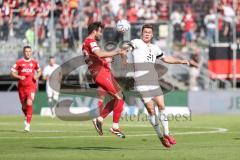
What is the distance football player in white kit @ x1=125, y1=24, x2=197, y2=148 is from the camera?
624 inches

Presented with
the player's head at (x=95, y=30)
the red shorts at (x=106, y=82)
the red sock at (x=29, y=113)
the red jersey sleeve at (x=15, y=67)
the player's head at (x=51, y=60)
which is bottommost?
the player's head at (x=51, y=60)

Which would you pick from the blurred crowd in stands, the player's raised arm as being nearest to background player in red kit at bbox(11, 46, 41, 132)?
the player's raised arm

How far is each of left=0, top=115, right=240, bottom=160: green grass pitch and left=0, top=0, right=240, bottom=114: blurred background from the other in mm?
11481

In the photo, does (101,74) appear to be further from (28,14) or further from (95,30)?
(28,14)

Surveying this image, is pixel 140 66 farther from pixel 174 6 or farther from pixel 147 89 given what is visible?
pixel 174 6

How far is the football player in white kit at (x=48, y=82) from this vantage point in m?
33.1

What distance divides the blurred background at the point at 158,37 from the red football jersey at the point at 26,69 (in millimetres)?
9520

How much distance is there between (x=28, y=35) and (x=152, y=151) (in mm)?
19152

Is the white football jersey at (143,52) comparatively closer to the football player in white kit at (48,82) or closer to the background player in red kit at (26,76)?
the background player in red kit at (26,76)

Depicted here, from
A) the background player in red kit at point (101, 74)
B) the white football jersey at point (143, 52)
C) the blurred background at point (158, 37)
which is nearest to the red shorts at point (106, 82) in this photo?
the background player in red kit at point (101, 74)

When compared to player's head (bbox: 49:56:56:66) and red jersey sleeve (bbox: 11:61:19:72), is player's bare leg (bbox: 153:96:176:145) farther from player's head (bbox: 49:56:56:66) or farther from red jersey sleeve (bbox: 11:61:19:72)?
player's head (bbox: 49:56:56:66)

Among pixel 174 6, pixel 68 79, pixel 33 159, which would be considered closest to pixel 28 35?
pixel 68 79

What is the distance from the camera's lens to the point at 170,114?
32.3 m

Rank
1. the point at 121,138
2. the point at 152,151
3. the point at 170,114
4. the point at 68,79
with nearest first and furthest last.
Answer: the point at 152,151 → the point at 121,138 → the point at 170,114 → the point at 68,79
